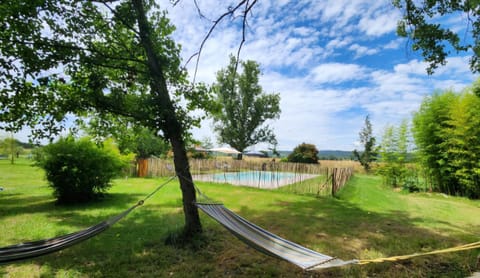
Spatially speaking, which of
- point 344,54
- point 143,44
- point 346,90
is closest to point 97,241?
point 143,44

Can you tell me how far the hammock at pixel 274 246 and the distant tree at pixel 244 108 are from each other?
747 inches

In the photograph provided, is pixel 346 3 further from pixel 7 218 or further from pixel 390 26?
pixel 7 218

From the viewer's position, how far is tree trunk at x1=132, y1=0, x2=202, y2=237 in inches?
123

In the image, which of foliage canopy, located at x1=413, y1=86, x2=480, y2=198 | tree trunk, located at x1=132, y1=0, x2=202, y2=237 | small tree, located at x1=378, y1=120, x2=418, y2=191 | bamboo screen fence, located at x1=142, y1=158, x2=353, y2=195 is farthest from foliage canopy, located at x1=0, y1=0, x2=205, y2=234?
small tree, located at x1=378, y1=120, x2=418, y2=191

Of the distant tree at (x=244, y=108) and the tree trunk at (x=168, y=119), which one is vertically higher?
the distant tree at (x=244, y=108)

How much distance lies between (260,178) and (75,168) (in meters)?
5.80

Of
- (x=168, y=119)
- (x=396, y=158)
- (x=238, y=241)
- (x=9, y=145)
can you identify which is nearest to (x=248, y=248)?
(x=238, y=241)

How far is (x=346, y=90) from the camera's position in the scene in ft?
45.0

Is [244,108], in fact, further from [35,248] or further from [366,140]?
[35,248]

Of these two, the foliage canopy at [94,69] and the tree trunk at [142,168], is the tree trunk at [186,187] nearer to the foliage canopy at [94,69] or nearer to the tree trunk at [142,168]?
the foliage canopy at [94,69]

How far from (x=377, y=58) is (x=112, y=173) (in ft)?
29.9

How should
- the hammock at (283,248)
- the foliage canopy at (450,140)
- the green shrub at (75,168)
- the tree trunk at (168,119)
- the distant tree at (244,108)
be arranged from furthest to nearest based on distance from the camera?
the distant tree at (244,108) < the foliage canopy at (450,140) < the green shrub at (75,168) < the tree trunk at (168,119) < the hammock at (283,248)

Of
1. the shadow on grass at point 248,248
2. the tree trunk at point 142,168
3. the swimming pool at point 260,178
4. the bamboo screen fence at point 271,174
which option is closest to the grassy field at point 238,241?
the shadow on grass at point 248,248

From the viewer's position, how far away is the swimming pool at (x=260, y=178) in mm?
8312
